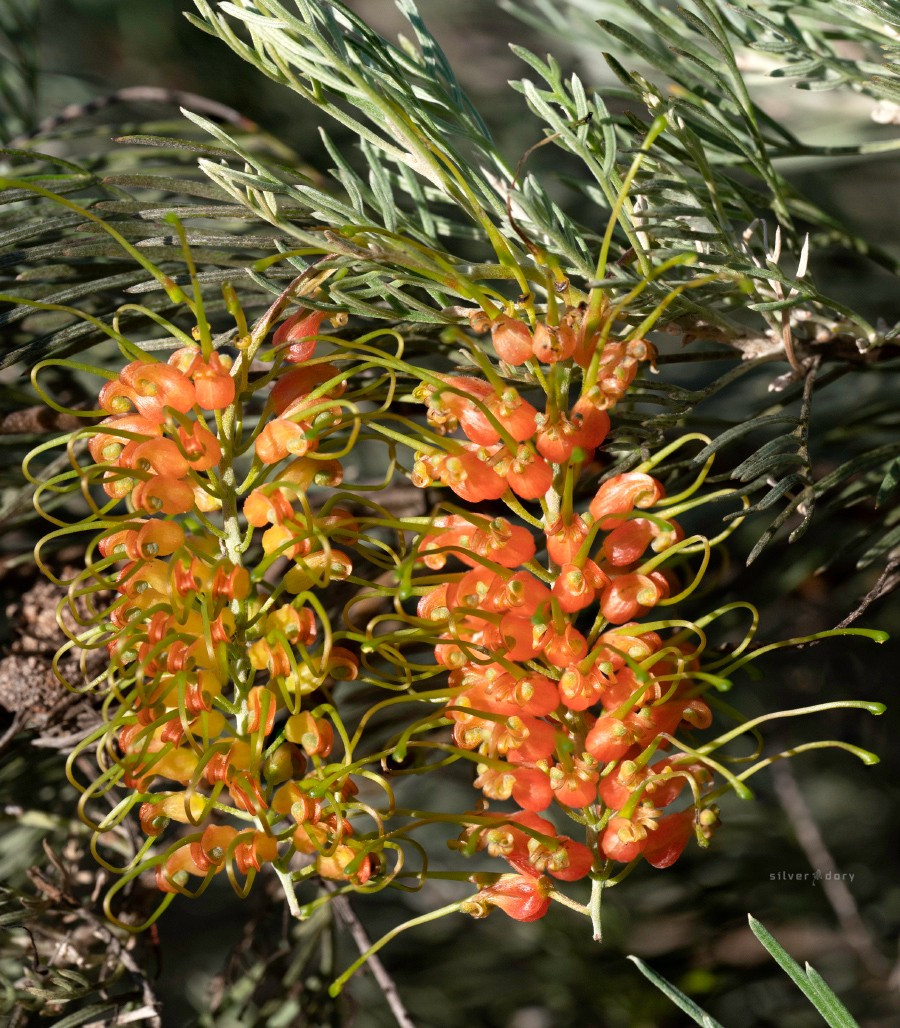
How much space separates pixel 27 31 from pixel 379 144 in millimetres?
514

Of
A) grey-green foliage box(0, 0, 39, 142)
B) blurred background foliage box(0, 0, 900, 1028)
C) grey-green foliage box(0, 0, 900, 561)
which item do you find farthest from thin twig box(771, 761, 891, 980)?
grey-green foliage box(0, 0, 39, 142)

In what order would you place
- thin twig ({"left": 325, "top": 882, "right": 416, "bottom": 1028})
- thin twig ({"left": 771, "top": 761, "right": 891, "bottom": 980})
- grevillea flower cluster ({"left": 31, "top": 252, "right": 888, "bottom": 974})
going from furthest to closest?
1. thin twig ({"left": 771, "top": 761, "right": 891, "bottom": 980})
2. thin twig ({"left": 325, "top": 882, "right": 416, "bottom": 1028})
3. grevillea flower cluster ({"left": 31, "top": 252, "right": 888, "bottom": 974})

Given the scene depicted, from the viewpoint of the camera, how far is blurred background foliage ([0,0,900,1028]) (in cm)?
49

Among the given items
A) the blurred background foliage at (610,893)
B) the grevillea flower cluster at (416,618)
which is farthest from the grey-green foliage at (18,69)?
the grevillea flower cluster at (416,618)

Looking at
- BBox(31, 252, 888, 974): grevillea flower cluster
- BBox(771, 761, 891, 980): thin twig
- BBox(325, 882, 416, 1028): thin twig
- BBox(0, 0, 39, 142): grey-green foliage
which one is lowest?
BBox(771, 761, 891, 980): thin twig

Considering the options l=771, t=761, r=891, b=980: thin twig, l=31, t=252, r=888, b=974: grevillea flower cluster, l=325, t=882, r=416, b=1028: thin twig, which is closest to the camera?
l=31, t=252, r=888, b=974: grevillea flower cluster

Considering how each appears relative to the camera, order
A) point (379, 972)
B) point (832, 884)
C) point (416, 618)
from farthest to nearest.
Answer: point (832, 884)
point (379, 972)
point (416, 618)

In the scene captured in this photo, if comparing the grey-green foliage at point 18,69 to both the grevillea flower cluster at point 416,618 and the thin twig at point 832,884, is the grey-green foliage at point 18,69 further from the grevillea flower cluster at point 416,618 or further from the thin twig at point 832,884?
the thin twig at point 832,884

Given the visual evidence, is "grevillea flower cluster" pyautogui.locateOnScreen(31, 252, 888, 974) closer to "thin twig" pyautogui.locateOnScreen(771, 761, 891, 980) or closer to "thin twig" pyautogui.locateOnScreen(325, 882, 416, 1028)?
"thin twig" pyautogui.locateOnScreen(325, 882, 416, 1028)

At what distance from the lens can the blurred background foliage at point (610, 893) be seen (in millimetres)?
486

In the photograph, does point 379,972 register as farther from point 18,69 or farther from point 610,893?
point 18,69

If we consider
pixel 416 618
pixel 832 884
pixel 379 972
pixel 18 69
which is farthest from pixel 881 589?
pixel 18 69

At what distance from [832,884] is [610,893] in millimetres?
150

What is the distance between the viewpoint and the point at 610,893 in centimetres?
71
